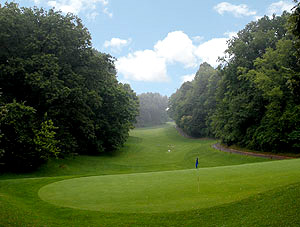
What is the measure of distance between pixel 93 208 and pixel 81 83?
67.1 ft

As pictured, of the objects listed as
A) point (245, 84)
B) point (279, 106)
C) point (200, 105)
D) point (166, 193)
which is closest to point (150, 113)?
point (200, 105)

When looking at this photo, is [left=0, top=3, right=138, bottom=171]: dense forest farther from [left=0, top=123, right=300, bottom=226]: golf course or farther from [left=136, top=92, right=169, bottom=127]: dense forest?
[left=136, top=92, right=169, bottom=127]: dense forest

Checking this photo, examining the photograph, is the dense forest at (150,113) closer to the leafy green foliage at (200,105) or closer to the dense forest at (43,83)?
the leafy green foliage at (200,105)

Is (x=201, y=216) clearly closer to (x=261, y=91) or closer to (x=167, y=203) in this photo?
(x=167, y=203)

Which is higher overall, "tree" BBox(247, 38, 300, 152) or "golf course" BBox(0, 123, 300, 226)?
"tree" BBox(247, 38, 300, 152)

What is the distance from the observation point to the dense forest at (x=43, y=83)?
21453mm

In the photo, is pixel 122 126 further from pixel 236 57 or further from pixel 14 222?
pixel 14 222

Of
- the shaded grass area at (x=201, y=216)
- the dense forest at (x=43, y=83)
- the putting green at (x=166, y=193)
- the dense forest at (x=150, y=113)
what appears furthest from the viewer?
the dense forest at (x=150, y=113)

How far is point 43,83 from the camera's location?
888 inches

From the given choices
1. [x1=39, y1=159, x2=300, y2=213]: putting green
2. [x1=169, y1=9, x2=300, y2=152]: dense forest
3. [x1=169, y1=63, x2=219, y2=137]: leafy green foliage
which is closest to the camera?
[x1=39, y1=159, x2=300, y2=213]: putting green

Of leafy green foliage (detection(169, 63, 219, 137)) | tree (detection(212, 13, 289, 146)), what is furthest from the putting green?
leafy green foliage (detection(169, 63, 219, 137))

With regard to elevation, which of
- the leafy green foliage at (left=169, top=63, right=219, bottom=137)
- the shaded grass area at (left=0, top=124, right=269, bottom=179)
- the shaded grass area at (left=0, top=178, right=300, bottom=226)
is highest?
the leafy green foliage at (left=169, top=63, right=219, bottom=137)

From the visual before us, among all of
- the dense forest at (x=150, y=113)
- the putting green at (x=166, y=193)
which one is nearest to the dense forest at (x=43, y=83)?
the putting green at (x=166, y=193)

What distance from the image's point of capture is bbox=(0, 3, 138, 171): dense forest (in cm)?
2145
